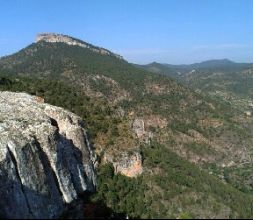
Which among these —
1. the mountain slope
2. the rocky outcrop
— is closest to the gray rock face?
the mountain slope

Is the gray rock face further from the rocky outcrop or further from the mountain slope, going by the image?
the rocky outcrop

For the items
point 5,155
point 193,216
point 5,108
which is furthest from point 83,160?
point 193,216

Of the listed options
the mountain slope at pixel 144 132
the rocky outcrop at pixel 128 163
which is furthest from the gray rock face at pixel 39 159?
the rocky outcrop at pixel 128 163

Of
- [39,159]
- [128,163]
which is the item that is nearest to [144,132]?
[128,163]

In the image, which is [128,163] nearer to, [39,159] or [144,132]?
[39,159]

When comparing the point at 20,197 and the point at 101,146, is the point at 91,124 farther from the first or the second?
the point at 20,197
